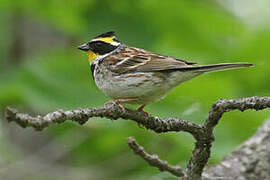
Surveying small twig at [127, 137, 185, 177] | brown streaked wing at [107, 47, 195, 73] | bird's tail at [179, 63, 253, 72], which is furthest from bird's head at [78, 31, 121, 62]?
small twig at [127, 137, 185, 177]

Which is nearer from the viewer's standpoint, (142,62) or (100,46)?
(142,62)

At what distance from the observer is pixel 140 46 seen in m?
5.82

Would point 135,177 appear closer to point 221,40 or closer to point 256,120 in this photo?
point 256,120

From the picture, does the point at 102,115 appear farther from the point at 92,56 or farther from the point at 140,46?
the point at 140,46

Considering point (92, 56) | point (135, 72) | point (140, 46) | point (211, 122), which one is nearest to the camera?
point (211, 122)

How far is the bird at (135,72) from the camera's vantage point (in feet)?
15.8

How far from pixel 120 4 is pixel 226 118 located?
172 centimetres

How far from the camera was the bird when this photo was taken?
481cm

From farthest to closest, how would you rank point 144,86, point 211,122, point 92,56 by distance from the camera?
1. point 92,56
2. point 144,86
3. point 211,122

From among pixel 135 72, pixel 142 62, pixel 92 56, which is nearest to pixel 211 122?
pixel 135 72

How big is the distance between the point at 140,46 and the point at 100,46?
17.7 inches

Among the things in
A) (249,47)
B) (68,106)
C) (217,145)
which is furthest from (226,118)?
(68,106)

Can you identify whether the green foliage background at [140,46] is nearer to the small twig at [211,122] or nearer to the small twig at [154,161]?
the small twig at [154,161]

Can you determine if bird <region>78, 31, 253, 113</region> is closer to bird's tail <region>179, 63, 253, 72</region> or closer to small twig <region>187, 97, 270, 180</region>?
bird's tail <region>179, 63, 253, 72</region>
